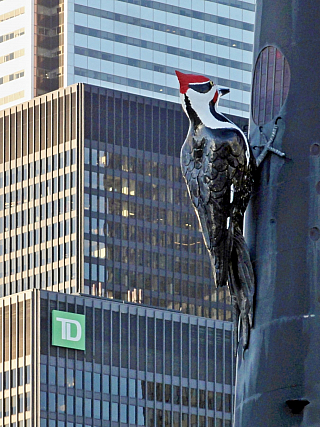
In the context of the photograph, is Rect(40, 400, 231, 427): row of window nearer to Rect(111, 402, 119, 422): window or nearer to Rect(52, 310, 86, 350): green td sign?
Rect(111, 402, 119, 422): window

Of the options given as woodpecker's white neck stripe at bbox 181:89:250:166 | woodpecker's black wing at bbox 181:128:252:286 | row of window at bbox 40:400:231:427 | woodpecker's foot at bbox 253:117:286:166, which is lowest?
row of window at bbox 40:400:231:427

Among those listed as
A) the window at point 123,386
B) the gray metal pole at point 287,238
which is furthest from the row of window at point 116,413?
the gray metal pole at point 287,238

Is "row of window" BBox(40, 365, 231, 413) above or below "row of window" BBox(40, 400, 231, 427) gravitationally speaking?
above

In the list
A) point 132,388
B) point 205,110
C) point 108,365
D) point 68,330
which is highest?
point 205,110

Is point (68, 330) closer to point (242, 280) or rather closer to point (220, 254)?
point (242, 280)

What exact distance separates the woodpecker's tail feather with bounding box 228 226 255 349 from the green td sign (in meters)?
145

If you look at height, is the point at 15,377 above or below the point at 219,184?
below

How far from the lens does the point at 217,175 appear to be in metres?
34.0

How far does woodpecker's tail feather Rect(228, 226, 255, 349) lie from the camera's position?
34562 mm

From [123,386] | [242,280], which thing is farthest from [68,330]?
[242,280]

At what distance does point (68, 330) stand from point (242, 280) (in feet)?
477

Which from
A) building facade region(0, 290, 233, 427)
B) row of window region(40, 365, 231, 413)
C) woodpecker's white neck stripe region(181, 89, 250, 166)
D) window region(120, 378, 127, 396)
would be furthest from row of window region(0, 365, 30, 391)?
woodpecker's white neck stripe region(181, 89, 250, 166)

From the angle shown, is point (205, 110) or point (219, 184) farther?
point (205, 110)

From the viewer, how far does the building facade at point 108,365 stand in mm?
177500
